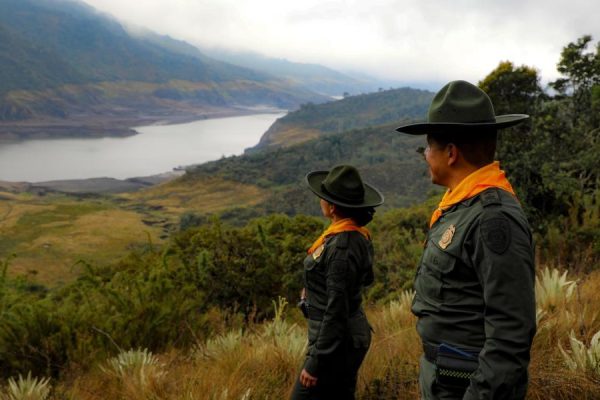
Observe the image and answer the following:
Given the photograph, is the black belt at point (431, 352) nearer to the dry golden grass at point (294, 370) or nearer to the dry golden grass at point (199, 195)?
the dry golden grass at point (294, 370)

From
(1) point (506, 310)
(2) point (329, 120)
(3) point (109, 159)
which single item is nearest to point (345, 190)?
(1) point (506, 310)

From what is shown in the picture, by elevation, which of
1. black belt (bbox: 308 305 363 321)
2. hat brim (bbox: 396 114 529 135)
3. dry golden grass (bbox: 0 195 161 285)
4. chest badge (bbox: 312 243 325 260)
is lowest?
dry golden grass (bbox: 0 195 161 285)

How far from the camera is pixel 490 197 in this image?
156cm

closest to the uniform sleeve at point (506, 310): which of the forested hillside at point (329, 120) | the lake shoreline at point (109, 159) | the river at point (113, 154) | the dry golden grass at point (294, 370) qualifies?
the dry golden grass at point (294, 370)

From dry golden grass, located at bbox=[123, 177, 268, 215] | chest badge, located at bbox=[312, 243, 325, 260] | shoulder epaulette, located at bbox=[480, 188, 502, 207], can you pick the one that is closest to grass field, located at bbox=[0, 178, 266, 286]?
dry golden grass, located at bbox=[123, 177, 268, 215]

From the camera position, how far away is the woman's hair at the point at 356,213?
2.79 meters

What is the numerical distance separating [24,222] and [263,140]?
365ft

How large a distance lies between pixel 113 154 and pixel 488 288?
510ft

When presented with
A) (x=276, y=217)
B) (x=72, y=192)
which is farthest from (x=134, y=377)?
(x=72, y=192)

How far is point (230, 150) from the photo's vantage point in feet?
533

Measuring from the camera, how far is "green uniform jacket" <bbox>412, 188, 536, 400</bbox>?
4.71 feet

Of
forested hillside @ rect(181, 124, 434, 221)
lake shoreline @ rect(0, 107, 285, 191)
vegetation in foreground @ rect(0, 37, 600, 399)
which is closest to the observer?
vegetation in foreground @ rect(0, 37, 600, 399)

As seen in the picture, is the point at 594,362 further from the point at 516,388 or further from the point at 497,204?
the point at 497,204

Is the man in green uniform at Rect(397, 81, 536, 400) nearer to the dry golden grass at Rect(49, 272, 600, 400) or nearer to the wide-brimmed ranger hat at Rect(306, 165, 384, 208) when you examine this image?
the wide-brimmed ranger hat at Rect(306, 165, 384, 208)
